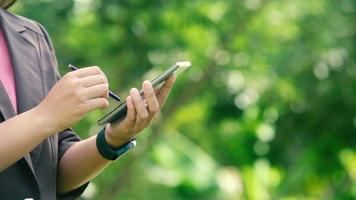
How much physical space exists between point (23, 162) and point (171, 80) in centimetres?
39

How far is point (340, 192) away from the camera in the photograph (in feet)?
34.4

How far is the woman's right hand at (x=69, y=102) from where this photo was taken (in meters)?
2.18

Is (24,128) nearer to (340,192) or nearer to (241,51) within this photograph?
(241,51)

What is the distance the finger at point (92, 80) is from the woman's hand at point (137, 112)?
0.10m

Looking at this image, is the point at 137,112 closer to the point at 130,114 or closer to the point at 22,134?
the point at 130,114

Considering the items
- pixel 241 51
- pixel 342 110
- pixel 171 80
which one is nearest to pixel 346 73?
pixel 342 110

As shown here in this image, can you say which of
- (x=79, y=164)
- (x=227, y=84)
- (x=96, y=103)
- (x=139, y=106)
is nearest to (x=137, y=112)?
(x=139, y=106)

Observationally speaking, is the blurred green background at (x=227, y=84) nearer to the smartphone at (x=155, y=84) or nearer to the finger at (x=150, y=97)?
the smartphone at (x=155, y=84)

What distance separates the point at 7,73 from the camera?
2.33 metres

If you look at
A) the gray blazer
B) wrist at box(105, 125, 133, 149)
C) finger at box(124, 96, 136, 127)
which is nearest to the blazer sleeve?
the gray blazer

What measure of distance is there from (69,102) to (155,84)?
240 millimetres

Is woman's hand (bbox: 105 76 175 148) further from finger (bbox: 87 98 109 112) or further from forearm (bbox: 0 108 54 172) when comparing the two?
forearm (bbox: 0 108 54 172)

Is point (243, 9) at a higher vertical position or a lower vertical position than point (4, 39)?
lower

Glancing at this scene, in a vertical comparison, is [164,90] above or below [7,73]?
below
